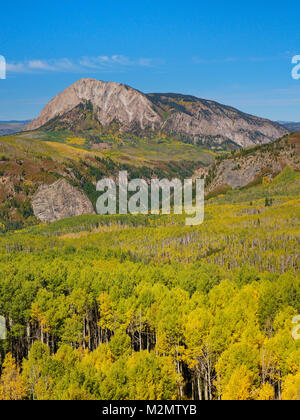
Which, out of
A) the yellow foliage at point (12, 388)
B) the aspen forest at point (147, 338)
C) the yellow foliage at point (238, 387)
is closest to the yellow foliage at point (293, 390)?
the aspen forest at point (147, 338)

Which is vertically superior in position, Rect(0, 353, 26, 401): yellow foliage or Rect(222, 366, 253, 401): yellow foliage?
Rect(222, 366, 253, 401): yellow foliage

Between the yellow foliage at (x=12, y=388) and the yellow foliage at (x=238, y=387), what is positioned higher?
the yellow foliage at (x=238, y=387)

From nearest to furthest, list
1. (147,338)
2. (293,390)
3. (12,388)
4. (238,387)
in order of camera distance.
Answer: (293,390), (238,387), (12,388), (147,338)

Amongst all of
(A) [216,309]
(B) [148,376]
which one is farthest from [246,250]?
(B) [148,376]

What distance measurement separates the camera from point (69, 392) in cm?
3897

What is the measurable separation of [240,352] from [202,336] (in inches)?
336

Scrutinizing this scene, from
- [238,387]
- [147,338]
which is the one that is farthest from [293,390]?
[147,338]

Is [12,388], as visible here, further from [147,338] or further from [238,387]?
[238,387]

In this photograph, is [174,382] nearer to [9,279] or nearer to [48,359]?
[48,359]

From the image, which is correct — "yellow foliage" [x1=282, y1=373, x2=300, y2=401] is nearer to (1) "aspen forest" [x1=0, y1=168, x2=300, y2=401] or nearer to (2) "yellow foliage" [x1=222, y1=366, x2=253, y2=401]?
(1) "aspen forest" [x1=0, y1=168, x2=300, y2=401]

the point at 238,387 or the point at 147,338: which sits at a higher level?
the point at 238,387

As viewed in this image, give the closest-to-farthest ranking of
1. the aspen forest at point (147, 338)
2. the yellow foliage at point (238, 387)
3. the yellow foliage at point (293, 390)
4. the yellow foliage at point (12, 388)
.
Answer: the yellow foliage at point (293, 390) < the yellow foliage at point (238, 387) < the aspen forest at point (147, 338) < the yellow foliage at point (12, 388)

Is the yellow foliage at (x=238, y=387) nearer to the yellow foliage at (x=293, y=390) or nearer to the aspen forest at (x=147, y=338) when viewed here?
the aspen forest at (x=147, y=338)

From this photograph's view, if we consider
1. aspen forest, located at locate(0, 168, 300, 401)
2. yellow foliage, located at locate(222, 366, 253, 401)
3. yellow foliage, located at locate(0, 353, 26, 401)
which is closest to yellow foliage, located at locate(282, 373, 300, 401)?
aspen forest, located at locate(0, 168, 300, 401)
